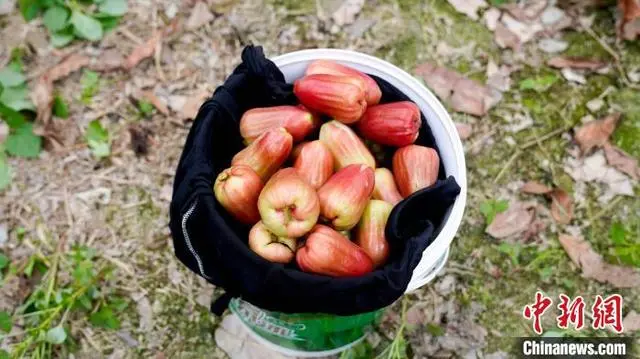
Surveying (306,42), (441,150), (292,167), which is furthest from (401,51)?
(292,167)

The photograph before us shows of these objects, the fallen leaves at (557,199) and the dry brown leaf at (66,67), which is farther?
the dry brown leaf at (66,67)

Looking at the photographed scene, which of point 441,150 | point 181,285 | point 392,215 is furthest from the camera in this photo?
point 181,285

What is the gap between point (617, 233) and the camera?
1.94 metres

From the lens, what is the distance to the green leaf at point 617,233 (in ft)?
6.33

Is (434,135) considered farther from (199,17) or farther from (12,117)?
(12,117)

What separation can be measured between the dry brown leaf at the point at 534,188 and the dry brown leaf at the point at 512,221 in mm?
43

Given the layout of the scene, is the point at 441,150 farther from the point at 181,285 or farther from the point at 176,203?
the point at 181,285

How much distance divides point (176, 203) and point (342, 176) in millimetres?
326

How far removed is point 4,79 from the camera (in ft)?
6.89

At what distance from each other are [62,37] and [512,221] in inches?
56.5

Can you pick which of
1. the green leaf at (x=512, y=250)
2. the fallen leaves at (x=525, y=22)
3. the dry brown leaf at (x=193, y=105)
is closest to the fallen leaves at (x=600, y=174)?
the green leaf at (x=512, y=250)

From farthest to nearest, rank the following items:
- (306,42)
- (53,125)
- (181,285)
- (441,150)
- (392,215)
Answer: (306,42), (53,125), (181,285), (441,150), (392,215)

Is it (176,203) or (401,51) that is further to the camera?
(401,51)

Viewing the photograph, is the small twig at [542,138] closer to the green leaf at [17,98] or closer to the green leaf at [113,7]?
the green leaf at [113,7]
